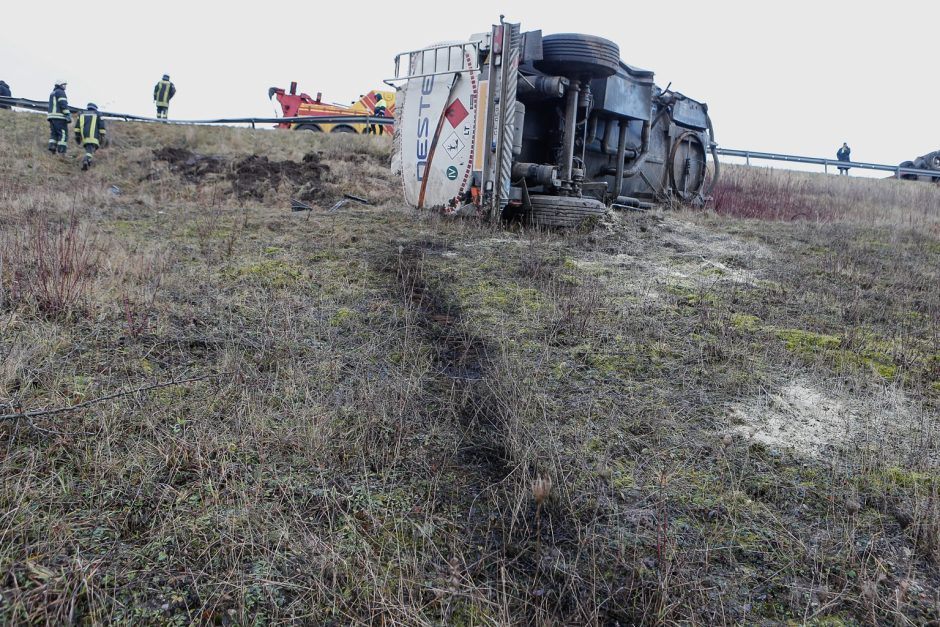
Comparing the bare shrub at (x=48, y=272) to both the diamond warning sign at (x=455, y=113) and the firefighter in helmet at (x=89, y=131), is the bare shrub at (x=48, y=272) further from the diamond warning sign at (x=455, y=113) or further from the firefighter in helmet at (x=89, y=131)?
the firefighter in helmet at (x=89, y=131)

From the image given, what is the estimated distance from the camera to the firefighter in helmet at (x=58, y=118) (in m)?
13.7

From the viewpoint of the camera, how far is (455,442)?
9.82ft

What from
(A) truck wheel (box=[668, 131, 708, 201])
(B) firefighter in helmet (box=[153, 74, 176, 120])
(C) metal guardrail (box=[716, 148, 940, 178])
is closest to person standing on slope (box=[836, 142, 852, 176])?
(C) metal guardrail (box=[716, 148, 940, 178])

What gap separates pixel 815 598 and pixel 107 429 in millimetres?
2758

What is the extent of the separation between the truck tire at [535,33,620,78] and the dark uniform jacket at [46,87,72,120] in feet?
36.7

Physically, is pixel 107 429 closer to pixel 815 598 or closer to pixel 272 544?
pixel 272 544

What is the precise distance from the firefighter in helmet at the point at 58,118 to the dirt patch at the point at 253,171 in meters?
1.84

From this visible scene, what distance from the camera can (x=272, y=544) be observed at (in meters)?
2.26

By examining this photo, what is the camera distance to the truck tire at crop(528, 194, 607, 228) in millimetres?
7934

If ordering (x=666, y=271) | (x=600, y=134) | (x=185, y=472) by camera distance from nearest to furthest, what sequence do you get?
1. (x=185, y=472)
2. (x=666, y=271)
3. (x=600, y=134)

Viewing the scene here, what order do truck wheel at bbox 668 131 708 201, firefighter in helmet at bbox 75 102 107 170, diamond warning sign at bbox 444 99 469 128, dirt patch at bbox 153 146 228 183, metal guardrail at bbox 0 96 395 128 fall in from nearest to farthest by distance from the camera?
diamond warning sign at bbox 444 99 469 128, truck wheel at bbox 668 131 708 201, dirt patch at bbox 153 146 228 183, firefighter in helmet at bbox 75 102 107 170, metal guardrail at bbox 0 96 395 128

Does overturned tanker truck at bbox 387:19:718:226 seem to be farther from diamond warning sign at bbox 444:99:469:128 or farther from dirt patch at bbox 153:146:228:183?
dirt patch at bbox 153:146:228:183

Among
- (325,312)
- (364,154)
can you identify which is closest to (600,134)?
(325,312)

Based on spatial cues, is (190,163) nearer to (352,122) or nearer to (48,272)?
(352,122)
